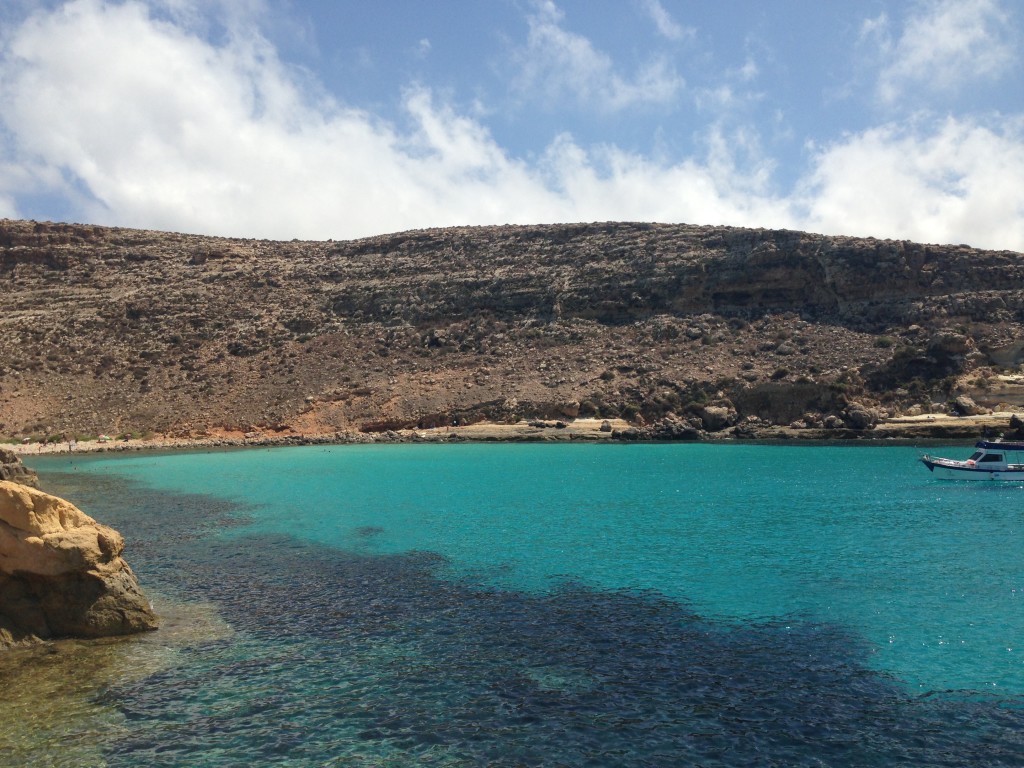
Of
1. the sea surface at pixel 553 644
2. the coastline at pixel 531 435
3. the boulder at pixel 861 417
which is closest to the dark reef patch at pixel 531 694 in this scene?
the sea surface at pixel 553 644

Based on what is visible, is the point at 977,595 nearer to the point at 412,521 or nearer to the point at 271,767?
the point at 271,767

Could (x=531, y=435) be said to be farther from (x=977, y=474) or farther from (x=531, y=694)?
(x=531, y=694)

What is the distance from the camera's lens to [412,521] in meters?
21.6

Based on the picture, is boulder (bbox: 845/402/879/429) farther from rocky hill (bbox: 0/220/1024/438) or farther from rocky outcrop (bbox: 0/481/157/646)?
rocky outcrop (bbox: 0/481/157/646)

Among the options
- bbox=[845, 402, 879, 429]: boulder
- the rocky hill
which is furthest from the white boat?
the rocky hill

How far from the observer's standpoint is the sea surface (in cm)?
789

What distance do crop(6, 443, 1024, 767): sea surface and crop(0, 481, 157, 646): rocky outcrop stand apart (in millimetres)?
438

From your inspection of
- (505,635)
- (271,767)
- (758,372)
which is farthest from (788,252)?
(271,767)

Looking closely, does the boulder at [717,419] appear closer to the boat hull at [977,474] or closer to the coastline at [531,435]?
the coastline at [531,435]

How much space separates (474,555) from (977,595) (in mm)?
9646

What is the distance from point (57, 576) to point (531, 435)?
40.1 meters

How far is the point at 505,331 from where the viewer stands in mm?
64188

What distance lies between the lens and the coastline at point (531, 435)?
148 feet

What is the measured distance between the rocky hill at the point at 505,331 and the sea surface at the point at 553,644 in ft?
97.7
